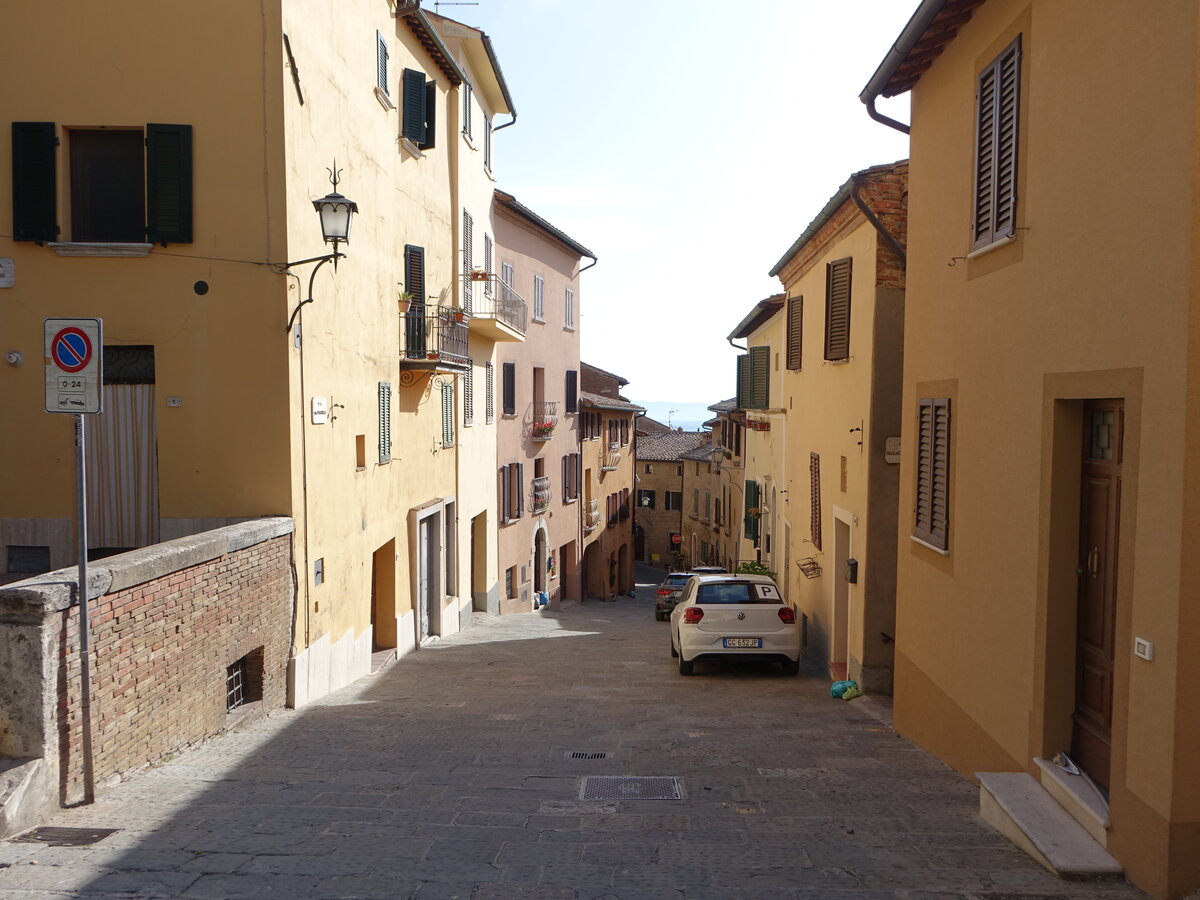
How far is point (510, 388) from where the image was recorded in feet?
90.4

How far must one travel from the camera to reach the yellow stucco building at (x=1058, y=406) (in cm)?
490

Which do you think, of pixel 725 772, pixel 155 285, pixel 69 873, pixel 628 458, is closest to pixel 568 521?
pixel 628 458

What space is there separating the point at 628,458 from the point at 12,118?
129 ft

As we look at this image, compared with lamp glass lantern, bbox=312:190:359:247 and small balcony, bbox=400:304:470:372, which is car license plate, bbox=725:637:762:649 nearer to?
small balcony, bbox=400:304:470:372

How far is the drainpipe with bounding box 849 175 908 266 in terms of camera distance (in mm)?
12234

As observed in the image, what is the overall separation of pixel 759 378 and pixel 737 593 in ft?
36.9

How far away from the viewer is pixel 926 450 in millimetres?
9672

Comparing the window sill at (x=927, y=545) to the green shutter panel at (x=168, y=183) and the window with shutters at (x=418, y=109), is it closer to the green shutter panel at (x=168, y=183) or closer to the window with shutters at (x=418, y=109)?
the green shutter panel at (x=168, y=183)

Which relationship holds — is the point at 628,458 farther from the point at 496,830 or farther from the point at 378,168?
the point at 496,830

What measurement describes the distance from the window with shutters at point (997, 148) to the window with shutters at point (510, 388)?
19.6 m

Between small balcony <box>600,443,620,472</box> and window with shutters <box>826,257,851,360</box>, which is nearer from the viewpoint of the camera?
window with shutters <box>826,257,851,360</box>

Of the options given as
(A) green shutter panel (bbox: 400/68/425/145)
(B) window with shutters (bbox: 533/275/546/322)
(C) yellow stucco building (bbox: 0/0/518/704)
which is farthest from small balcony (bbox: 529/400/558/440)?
(C) yellow stucco building (bbox: 0/0/518/704)

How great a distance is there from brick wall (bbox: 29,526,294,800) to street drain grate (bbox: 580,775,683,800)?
3.28 m

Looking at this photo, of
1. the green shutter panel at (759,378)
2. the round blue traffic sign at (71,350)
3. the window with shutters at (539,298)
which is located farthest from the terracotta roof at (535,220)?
the round blue traffic sign at (71,350)
